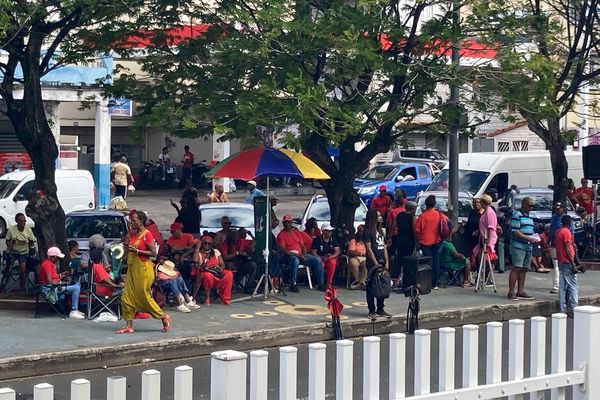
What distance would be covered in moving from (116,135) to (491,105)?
27034 millimetres

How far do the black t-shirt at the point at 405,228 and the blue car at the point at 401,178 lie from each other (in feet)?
51.3

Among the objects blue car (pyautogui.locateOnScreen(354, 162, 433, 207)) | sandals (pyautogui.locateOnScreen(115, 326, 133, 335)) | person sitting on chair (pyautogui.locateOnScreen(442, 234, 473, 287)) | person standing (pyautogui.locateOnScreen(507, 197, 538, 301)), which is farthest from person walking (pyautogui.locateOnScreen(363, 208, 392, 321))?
blue car (pyautogui.locateOnScreen(354, 162, 433, 207))

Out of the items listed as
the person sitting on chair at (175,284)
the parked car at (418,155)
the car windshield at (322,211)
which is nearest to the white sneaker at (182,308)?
the person sitting on chair at (175,284)

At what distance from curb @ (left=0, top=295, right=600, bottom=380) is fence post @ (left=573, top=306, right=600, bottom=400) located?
8.60 m

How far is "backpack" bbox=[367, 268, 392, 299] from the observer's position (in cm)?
1569

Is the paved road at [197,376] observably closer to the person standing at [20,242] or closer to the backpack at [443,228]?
the backpack at [443,228]

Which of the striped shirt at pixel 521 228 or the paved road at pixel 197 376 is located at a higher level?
the striped shirt at pixel 521 228

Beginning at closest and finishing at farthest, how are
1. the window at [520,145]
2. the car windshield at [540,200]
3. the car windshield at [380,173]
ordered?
the car windshield at [540,200], the car windshield at [380,173], the window at [520,145]

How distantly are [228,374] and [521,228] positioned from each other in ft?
49.8

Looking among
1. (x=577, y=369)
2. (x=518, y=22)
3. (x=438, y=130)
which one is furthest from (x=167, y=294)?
(x=577, y=369)

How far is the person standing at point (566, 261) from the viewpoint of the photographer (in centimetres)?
1659

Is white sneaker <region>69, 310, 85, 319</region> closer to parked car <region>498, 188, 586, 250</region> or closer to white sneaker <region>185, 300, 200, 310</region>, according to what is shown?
white sneaker <region>185, 300, 200, 310</region>

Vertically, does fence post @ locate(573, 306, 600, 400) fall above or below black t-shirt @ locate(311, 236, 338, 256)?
above

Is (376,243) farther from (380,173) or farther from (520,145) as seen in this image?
(520,145)
